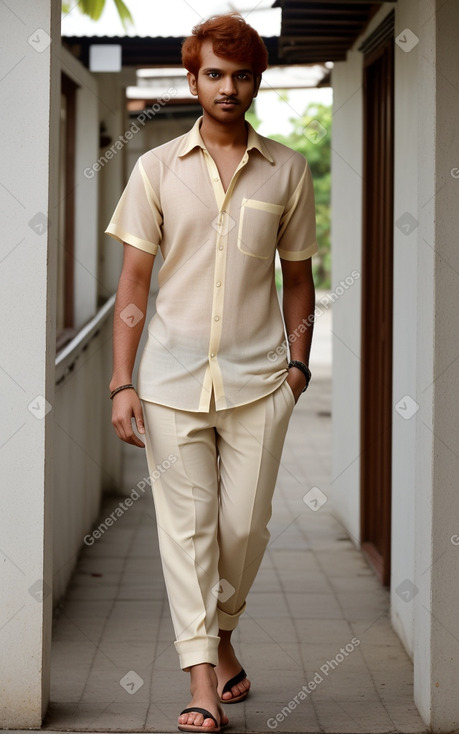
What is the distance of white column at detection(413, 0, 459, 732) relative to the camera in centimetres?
354

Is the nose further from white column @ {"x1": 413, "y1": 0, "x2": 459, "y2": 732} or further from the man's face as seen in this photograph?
white column @ {"x1": 413, "y1": 0, "x2": 459, "y2": 732}

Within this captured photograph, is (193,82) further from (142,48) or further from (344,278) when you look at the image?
(142,48)

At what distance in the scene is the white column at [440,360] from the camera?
11.6 feet

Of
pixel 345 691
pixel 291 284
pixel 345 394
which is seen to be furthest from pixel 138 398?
pixel 345 394

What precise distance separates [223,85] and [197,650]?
66.2 inches

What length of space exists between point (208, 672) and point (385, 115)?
10.6ft

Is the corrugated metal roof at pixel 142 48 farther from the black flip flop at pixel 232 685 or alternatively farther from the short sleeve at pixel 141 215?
the black flip flop at pixel 232 685

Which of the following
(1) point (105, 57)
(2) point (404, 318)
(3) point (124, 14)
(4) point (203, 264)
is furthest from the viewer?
(3) point (124, 14)

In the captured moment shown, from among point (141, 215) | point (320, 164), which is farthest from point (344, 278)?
point (320, 164)

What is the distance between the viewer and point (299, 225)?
366cm

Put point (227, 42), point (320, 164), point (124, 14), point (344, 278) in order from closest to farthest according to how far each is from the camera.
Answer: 1. point (227, 42)
2. point (344, 278)
3. point (124, 14)
4. point (320, 164)

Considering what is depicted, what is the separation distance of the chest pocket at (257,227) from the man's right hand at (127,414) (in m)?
0.56

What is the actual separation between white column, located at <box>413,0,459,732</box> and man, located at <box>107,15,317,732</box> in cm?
43

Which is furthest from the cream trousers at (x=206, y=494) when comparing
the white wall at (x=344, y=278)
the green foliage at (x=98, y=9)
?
the green foliage at (x=98, y=9)
